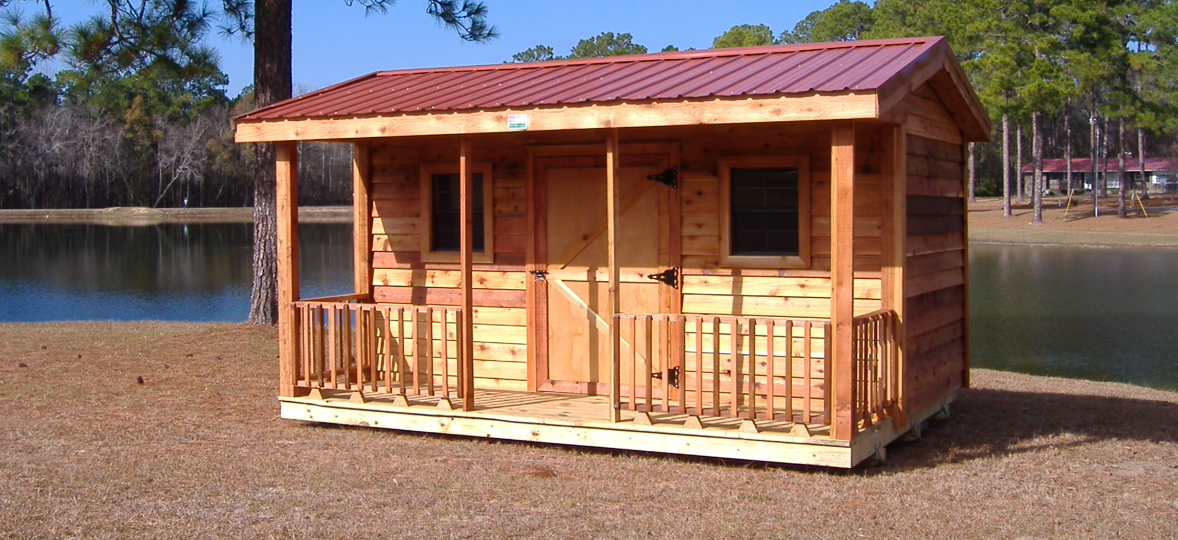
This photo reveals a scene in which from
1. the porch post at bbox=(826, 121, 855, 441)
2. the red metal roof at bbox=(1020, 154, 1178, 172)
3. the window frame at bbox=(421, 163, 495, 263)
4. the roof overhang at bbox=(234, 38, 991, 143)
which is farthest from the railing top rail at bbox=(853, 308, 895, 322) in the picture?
the red metal roof at bbox=(1020, 154, 1178, 172)

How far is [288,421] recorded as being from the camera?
866 centimetres

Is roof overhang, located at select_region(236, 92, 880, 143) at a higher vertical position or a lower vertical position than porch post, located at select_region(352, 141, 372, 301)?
higher

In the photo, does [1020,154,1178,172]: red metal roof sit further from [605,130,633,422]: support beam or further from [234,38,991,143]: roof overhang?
[605,130,633,422]: support beam

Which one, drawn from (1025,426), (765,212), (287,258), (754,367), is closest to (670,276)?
(765,212)

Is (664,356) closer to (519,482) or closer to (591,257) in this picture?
(591,257)

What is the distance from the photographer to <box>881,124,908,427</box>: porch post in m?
7.18

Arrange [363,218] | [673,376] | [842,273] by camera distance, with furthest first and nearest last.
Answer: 1. [363,218]
2. [673,376]
3. [842,273]

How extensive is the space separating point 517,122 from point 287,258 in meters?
2.27

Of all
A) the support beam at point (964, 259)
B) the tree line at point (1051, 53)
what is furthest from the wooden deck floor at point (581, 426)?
the tree line at point (1051, 53)

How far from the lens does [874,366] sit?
7.09 m

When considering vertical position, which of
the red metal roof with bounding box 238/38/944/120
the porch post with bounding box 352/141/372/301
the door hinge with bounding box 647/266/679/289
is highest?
the red metal roof with bounding box 238/38/944/120

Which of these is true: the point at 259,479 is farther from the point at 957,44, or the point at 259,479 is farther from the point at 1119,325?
the point at 957,44

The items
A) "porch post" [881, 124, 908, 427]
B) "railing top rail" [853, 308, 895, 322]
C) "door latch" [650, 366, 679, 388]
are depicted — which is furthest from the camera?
"door latch" [650, 366, 679, 388]

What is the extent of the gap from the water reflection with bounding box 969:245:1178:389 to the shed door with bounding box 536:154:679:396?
27.6ft
